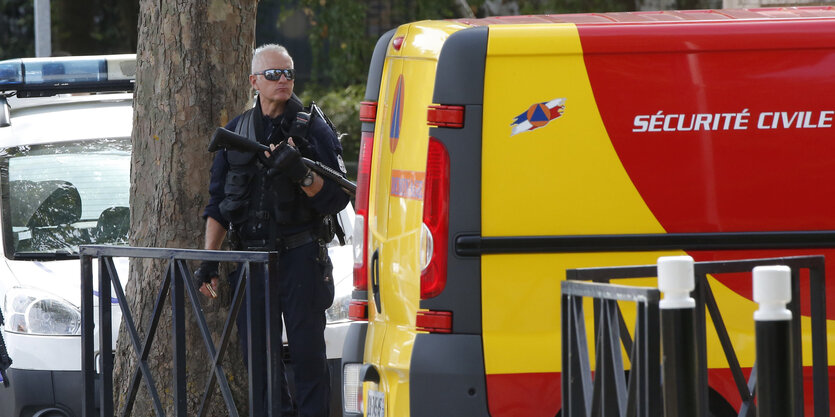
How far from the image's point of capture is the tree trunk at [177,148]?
5863 millimetres

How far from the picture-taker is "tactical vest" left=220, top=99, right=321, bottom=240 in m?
5.57

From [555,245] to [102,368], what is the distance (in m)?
2.17

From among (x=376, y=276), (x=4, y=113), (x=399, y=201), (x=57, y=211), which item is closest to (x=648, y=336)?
(x=399, y=201)

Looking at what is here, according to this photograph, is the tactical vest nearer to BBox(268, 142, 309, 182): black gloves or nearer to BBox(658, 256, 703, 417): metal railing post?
BBox(268, 142, 309, 182): black gloves

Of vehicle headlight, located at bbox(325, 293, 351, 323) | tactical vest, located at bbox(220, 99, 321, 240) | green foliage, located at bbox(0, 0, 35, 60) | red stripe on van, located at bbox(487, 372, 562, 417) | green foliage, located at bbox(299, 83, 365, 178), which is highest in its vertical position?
green foliage, located at bbox(0, 0, 35, 60)

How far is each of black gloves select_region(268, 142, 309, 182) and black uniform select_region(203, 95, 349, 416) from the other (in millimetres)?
107

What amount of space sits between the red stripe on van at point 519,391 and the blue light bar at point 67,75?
3676 mm

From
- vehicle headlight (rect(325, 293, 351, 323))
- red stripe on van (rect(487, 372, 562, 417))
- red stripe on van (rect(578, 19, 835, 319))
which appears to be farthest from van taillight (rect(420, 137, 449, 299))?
vehicle headlight (rect(325, 293, 351, 323))

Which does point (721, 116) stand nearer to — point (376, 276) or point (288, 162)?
point (376, 276)

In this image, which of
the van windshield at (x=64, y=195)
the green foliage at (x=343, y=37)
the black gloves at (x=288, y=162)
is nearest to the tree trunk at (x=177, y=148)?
the black gloves at (x=288, y=162)

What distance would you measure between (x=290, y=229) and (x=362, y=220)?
78 cm

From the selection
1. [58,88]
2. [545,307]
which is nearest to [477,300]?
[545,307]

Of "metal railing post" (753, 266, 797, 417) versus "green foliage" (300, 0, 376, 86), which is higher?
"green foliage" (300, 0, 376, 86)

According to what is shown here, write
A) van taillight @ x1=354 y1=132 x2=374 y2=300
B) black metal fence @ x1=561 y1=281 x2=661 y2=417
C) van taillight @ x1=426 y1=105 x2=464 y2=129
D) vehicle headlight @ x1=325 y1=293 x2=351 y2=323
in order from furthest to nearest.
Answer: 1. vehicle headlight @ x1=325 y1=293 x2=351 y2=323
2. van taillight @ x1=354 y1=132 x2=374 y2=300
3. van taillight @ x1=426 y1=105 x2=464 y2=129
4. black metal fence @ x1=561 y1=281 x2=661 y2=417
